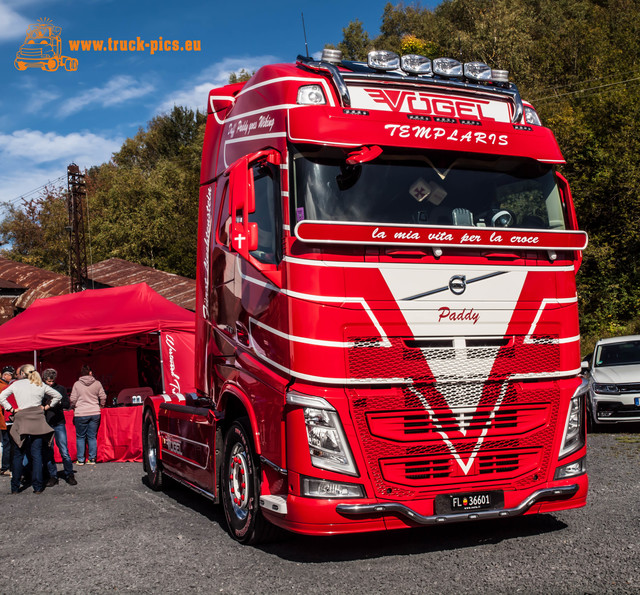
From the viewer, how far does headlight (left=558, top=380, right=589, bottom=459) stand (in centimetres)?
603

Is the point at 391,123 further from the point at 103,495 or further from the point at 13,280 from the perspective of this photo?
the point at 13,280

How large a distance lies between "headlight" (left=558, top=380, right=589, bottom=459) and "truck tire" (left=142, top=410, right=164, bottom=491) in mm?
5718

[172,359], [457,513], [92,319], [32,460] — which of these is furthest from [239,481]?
[92,319]

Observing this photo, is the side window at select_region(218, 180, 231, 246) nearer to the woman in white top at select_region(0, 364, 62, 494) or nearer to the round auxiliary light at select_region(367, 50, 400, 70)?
the round auxiliary light at select_region(367, 50, 400, 70)

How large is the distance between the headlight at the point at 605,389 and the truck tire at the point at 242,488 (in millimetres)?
8406

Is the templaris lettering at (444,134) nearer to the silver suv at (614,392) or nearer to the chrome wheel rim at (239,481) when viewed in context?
the chrome wheel rim at (239,481)

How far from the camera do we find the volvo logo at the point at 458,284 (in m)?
5.79

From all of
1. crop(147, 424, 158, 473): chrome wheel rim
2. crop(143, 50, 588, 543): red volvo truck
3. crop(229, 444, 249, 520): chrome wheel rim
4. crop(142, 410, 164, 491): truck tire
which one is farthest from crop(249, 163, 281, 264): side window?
crop(147, 424, 158, 473): chrome wheel rim

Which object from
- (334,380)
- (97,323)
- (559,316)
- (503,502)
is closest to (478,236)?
(559,316)

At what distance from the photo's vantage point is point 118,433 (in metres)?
14.4

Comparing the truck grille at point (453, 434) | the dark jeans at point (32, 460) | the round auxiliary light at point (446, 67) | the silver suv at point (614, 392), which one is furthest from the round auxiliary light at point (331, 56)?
the silver suv at point (614, 392)

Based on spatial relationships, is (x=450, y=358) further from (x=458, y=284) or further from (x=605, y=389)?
(x=605, y=389)

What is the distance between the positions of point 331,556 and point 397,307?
2109 millimetres

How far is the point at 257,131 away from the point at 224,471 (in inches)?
118
